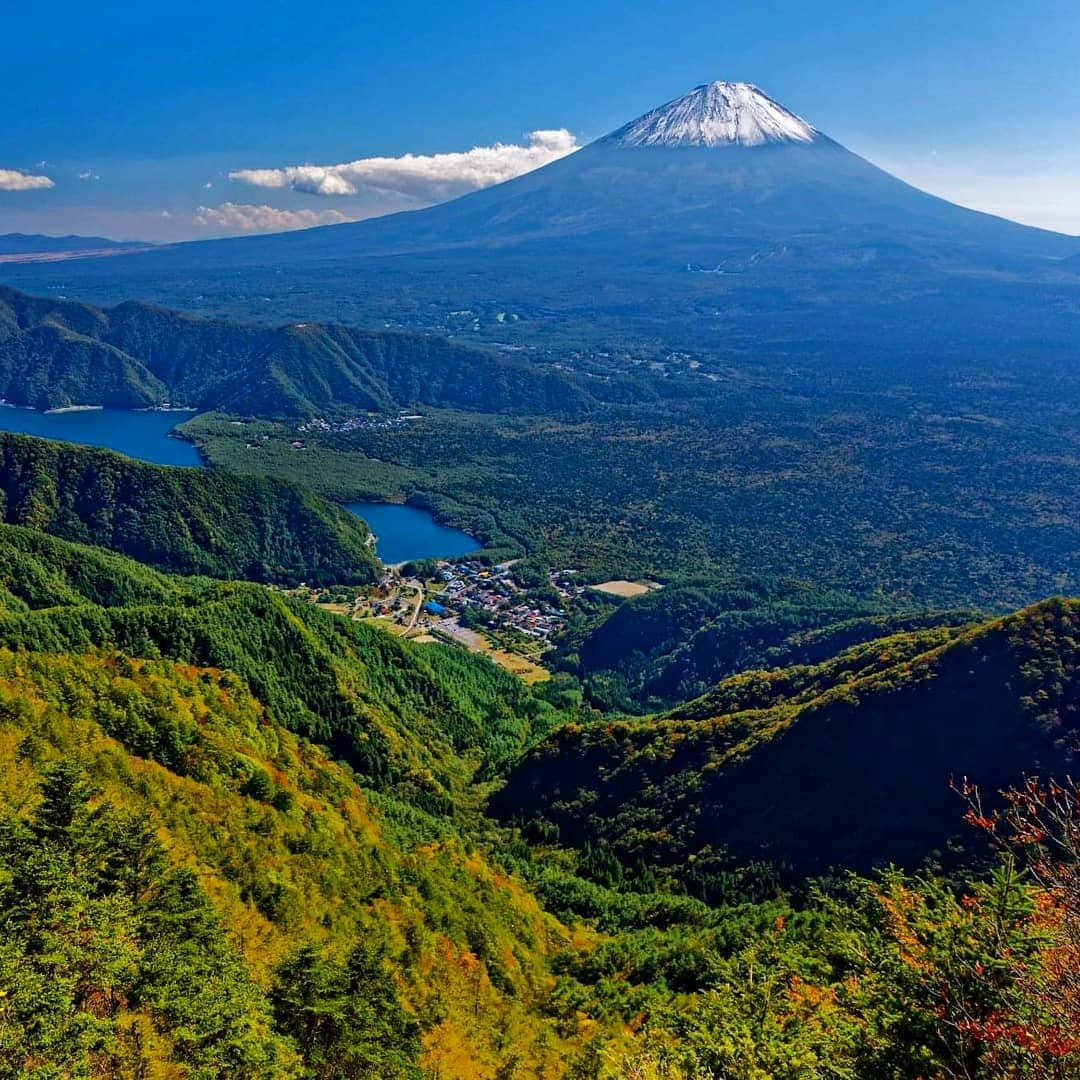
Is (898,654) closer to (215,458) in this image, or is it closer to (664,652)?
(664,652)

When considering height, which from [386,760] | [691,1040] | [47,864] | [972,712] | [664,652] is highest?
[47,864]

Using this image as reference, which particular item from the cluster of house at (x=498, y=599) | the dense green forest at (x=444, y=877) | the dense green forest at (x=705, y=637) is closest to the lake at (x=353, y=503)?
the cluster of house at (x=498, y=599)

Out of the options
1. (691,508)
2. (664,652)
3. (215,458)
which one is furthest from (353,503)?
(664,652)

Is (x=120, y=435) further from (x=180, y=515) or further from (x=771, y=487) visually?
(x=771, y=487)

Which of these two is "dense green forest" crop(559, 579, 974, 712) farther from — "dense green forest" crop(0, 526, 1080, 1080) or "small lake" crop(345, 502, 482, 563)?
"small lake" crop(345, 502, 482, 563)

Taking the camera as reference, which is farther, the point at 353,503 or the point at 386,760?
the point at 353,503

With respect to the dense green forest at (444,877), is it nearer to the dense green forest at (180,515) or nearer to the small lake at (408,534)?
the dense green forest at (180,515)

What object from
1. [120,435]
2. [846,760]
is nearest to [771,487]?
[846,760]
